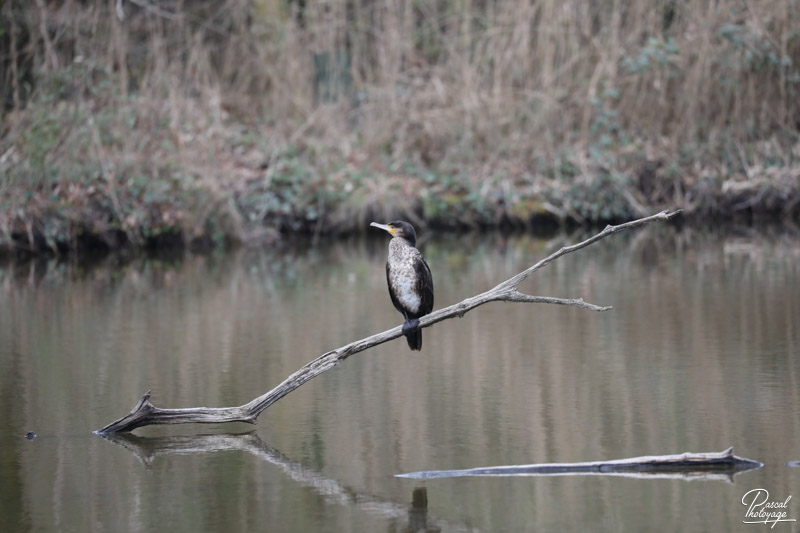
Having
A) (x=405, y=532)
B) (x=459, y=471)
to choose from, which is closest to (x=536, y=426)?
(x=459, y=471)

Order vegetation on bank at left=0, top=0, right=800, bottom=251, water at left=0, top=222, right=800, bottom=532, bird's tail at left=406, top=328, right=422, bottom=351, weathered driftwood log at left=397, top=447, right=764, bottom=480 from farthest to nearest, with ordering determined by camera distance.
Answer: vegetation on bank at left=0, top=0, right=800, bottom=251 < bird's tail at left=406, top=328, right=422, bottom=351 < weathered driftwood log at left=397, top=447, right=764, bottom=480 < water at left=0, top=222, right=800, bottom=532

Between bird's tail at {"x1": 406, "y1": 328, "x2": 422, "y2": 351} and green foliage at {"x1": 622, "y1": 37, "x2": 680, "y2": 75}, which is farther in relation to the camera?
green foliage at {"x1": 622, "y1": 37, "x2": 680, "y2": 75}

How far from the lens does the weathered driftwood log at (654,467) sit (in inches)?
143

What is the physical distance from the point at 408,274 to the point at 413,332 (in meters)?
0.23

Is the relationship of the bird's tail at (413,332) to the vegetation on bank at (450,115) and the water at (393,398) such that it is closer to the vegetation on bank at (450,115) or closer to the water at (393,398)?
the water at (393,398)

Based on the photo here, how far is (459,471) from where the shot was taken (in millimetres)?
3734

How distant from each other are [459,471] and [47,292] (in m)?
5.29

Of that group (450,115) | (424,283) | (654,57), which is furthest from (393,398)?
(654,57)

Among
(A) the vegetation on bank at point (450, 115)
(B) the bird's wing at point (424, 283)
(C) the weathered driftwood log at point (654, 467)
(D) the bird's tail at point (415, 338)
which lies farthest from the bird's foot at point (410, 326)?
Result: (A) the vegetation on bank at point (450, 115)

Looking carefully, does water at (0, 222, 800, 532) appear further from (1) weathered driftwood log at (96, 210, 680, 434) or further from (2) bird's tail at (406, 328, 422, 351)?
(2) bird's tail at (406, 328, 422, 351)

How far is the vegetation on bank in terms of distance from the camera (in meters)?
11.0

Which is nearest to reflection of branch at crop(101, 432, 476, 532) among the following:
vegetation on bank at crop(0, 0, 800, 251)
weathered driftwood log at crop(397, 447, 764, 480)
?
weathered driftwood log at crop(397, 447, 764, 480)

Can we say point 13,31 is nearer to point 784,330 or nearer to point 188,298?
point 188,298

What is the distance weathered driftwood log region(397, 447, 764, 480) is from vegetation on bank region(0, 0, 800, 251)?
7242 millimetres
